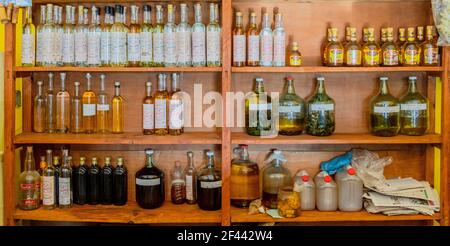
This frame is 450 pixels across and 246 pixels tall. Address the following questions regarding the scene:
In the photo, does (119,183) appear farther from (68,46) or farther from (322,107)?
(322,107)

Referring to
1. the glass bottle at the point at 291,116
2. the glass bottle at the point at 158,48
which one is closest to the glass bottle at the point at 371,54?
the glass bottle at the point at 291,116

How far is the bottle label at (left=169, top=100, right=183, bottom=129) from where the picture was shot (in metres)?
2.41

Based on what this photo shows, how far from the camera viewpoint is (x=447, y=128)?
7.45 feet

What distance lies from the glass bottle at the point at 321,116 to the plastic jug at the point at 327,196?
0.72 ft

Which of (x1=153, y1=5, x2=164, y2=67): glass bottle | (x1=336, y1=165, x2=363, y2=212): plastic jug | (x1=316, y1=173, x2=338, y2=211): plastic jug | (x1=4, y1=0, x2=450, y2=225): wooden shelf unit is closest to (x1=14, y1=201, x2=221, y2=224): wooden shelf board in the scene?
(x1=4, y1=0, x2=450, y2=225): wooden shelf unit

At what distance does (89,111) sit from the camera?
2.44m

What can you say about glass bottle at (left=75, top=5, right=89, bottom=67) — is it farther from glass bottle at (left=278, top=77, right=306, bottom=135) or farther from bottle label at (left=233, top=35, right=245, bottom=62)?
glass bottle at (left=278, top=77, right=306, bottom=135)

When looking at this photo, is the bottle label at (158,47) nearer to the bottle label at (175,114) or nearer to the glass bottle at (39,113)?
the bottle label at (175,114)

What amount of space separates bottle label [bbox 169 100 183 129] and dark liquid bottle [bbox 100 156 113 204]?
34 cm

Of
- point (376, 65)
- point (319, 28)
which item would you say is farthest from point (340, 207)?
point (319, 28)

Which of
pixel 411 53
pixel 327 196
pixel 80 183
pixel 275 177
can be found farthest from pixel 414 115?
pixel 80 183

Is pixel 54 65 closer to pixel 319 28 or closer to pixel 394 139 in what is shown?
pixel 319 28

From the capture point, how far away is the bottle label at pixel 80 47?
233cm

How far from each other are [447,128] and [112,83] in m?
1.57
